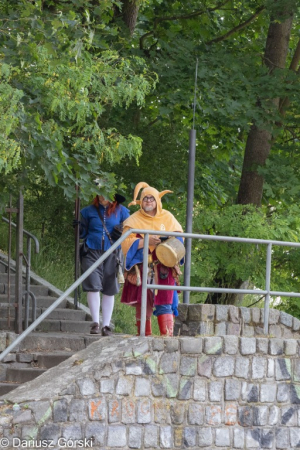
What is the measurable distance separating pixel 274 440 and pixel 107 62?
408cm

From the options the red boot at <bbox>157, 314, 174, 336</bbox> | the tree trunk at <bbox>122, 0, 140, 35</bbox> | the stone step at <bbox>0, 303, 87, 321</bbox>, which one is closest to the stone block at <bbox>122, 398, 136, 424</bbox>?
the red boot at <bbox>157, 314, 174, 336</bbox>

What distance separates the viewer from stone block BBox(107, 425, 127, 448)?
328 inches

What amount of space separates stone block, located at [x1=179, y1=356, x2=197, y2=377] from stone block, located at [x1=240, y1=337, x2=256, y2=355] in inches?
22.2

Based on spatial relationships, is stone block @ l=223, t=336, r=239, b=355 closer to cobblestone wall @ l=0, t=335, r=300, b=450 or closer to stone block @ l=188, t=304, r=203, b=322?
cobblestone wall @ l=0, t=335, r=300, b=450

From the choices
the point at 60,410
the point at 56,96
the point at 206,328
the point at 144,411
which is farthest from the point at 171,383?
the point at 56,96

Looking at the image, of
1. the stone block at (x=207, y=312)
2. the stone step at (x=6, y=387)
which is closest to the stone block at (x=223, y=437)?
the stone block at (x=207, y=312)

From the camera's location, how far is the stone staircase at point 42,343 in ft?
30.1

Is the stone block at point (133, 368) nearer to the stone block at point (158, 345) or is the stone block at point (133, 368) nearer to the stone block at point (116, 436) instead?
the stone block at point (158, 345)

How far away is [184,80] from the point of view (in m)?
13.8

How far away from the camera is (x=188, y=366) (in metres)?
8.86

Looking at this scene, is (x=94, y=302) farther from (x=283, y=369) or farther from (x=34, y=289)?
(x=34, y=289)

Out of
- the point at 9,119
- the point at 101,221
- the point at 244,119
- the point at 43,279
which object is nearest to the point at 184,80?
the point at 244,119

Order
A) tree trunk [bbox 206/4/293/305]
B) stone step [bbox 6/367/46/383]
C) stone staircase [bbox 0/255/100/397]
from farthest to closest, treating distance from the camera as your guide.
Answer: tree trunk [bbox 206/4/293/305], stone staircase [bbox 0/255/100/397], stone step [bbox 6/367/46/383]

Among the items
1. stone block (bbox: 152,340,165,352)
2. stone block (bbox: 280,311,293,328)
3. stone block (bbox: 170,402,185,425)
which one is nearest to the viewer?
stone block (bbox: 152,340,165,352)
